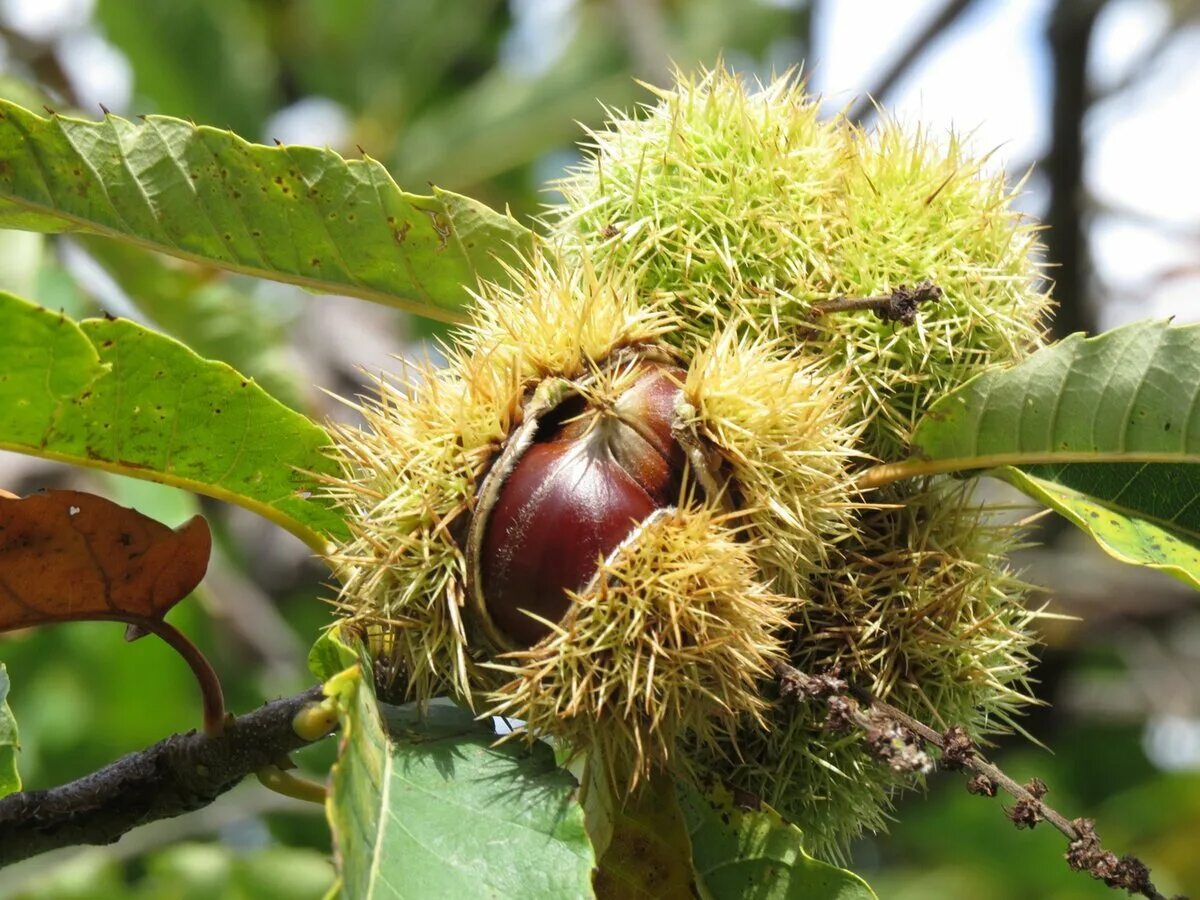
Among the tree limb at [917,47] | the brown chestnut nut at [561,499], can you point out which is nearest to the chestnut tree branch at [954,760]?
the brown chestnut nut at [561,499]

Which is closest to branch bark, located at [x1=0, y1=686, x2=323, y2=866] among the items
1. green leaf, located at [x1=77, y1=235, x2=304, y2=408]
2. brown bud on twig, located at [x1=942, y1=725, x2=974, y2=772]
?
brown bud on twig, located at [x1=942, y1=725, x2=974, y2=772]

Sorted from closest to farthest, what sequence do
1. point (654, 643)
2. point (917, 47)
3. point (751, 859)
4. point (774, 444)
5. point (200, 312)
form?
point (654, 643)
point (774, 444)
point (751, 859)
point (200, 312)
point (917, 47)

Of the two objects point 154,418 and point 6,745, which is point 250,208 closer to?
point 154,418

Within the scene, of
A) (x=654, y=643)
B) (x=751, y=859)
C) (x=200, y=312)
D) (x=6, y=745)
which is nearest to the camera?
(x=654, y=643)

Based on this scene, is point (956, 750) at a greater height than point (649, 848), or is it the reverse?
point (956, 750)

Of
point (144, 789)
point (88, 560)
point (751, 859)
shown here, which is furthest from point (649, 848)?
point (88, 560)

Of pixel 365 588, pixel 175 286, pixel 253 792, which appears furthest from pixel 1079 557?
pixel 365 588

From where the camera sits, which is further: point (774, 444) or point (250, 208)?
point (250, 208)

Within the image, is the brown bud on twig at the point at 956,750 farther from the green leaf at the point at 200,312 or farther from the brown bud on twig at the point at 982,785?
the green leaf at the point at 200,312
